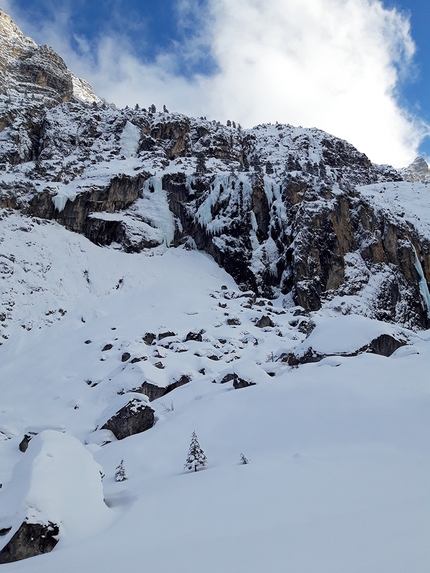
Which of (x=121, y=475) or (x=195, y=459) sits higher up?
(x=195, y=459)

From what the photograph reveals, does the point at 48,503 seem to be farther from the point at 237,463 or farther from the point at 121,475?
the point at 237,463

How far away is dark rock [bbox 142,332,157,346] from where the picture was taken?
2214 centimetres

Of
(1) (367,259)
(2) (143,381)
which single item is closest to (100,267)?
(2) (143,381)

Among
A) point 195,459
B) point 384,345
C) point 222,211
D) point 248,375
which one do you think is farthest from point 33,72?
point 195,459

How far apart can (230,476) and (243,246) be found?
32436mm

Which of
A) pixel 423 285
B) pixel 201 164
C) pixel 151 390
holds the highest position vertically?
pixel 201 164

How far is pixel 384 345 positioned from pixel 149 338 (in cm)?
1366

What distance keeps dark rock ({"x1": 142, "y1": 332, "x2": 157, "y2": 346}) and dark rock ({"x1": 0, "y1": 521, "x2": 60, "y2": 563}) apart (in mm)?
17929

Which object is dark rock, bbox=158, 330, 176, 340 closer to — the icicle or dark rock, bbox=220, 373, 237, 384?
dark rock, bbox=220, 373, 237, 384

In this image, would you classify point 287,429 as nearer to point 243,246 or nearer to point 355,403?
point 355,403

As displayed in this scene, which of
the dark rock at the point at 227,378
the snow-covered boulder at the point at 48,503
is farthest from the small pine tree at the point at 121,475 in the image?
the dark rock at the point at 227,378

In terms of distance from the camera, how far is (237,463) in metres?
6.11

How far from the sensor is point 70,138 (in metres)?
49.6

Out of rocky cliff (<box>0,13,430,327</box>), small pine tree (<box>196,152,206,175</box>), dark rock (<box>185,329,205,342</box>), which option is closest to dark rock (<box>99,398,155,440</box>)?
dark rock (<box>185,329,205,342</box>)
